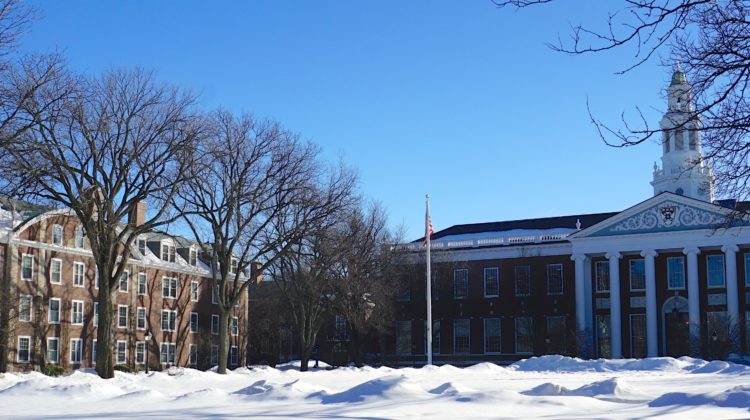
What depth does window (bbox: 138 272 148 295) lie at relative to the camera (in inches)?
2598

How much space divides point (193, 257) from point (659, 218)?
115 ft

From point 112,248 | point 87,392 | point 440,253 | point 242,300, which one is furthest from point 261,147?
point 440,253

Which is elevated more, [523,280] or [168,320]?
[523,280]

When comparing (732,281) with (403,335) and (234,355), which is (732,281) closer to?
(403,335)

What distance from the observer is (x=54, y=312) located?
57750 millimetres

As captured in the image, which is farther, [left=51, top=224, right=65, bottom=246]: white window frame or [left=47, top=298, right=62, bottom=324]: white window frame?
[left=51, top=224, right=65, bottom=246]: white window frame

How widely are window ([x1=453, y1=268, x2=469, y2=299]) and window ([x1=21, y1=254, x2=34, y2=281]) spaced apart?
3786 centimetres

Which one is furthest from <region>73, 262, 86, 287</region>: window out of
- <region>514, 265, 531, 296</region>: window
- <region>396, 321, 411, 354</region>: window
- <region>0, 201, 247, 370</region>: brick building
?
<region>514, 265, 531, 296</region>: window

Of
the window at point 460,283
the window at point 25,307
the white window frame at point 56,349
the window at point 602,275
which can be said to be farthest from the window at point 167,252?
the window at point 602,275

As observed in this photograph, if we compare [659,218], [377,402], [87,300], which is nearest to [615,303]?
[659,218]

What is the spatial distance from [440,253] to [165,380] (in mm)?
47783

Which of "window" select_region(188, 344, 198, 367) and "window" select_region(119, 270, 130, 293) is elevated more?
"window" select_region(119, 270, 130, 293)

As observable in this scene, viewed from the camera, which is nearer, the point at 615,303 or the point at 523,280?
the point at 615,303

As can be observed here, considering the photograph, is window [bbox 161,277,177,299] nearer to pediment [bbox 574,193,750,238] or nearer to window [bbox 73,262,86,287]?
window [bbox 73,262,86,287]
